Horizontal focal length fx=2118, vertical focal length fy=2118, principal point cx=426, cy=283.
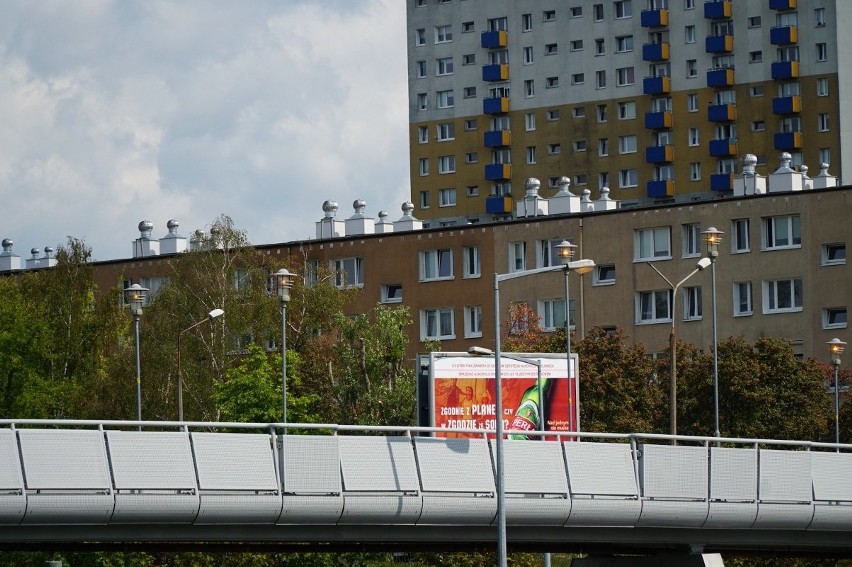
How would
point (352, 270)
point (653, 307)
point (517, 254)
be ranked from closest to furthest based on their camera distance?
point (653, 307) → point (517, 254) → point (352, 270)

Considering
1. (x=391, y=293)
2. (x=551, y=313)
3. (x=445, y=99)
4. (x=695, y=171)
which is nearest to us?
(x=551, y=313)

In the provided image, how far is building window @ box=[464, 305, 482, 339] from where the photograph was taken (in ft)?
327

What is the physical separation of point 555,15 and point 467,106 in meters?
9.71

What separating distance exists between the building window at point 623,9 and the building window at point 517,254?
177 feet

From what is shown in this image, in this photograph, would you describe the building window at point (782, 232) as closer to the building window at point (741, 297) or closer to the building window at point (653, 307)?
the building window at point (741, 297)

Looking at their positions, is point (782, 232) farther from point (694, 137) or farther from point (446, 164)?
point (446, 164)

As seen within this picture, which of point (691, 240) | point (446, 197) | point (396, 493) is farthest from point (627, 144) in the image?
point (396, 493)

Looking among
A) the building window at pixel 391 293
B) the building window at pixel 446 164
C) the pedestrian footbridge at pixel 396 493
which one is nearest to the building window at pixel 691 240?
the building window at pixel 391 293

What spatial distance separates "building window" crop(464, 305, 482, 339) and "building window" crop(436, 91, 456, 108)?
59385 mm

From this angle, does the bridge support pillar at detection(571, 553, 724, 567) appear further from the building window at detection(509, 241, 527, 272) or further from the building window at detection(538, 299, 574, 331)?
the building window at detection(509, 241, 527, 272)

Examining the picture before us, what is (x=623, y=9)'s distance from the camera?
493 ft

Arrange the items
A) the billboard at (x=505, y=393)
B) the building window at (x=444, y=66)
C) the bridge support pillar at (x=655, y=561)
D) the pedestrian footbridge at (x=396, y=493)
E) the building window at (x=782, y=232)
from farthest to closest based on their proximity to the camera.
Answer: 1. the building window at (x=444, y=66)
2. the building window at (x=782, y=232)
3. the billboard at (x=505, y=393)
4. the bridge support pillar at (x=655, y=561)
5. the pedestrian footbridge at (x=396, y=493)

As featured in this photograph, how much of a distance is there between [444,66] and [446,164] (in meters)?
7.44

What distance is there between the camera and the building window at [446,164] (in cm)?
15700
